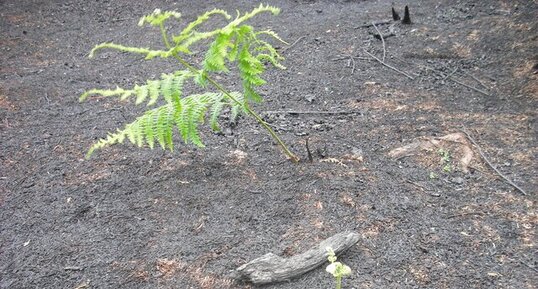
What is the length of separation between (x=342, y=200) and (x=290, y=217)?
34cm

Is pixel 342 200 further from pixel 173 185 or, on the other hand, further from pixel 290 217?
pixel 173 185

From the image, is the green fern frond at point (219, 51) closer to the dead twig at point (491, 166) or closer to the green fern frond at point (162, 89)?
the green fern frond at point (162, 89)

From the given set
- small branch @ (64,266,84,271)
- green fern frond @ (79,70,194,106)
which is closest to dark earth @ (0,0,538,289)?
small branch @ (64,266,84,271)

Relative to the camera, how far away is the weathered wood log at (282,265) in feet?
7.44

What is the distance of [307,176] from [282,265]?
0.80 m

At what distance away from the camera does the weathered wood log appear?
2.27 metres

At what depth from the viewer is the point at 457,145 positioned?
10.4ft

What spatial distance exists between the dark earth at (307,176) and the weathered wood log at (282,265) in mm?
50

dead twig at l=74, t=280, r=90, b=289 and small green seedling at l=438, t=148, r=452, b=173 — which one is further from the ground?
dead twig at l=74, t=280, r=90, b=289

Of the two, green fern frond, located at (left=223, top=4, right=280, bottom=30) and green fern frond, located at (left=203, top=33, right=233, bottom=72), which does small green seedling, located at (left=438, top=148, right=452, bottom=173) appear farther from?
green fern frond, located at (left=203, top=33, right=233, bottom=72)

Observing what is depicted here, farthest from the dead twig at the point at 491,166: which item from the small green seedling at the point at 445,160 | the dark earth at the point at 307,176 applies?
the small green seedling at the point at 445,160

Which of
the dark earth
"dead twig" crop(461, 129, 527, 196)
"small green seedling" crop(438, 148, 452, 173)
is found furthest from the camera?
"small green seedling" crop(438, 148, 452, 173)

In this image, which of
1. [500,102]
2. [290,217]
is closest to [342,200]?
[290,217]

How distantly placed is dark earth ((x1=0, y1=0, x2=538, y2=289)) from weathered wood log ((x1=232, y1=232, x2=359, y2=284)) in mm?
50
